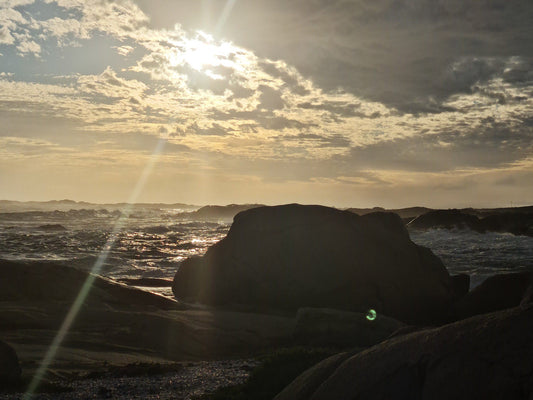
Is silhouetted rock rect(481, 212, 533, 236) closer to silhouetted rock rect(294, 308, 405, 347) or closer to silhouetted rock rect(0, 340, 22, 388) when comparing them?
silhouetted rock rect(294, 308, 405, 347)

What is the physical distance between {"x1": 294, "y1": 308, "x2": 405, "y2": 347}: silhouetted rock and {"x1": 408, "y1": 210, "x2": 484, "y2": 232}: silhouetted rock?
41415mm

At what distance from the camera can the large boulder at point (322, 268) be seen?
16203mm

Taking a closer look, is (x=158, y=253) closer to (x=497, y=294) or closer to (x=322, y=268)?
(x=322, y=268)

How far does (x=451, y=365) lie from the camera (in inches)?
160

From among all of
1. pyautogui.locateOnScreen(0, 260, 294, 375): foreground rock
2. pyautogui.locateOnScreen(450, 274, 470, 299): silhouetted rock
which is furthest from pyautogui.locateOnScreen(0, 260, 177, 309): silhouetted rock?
pyautogui.locateOnScreen(450, 274, 470, 299): silhouetted rock

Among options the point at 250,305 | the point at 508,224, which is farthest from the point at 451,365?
the point at 508,224

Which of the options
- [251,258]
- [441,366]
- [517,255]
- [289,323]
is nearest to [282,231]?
[251,258]

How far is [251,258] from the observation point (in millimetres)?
17266

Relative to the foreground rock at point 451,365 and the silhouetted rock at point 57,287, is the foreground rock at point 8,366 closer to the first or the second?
the foreground rock at point 451,365

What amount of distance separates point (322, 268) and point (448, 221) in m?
44.4

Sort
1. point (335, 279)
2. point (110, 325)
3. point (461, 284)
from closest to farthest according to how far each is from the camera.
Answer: point (110, 325) → point (335, 279) → point (461, 284)

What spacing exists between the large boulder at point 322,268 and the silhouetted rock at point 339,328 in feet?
11.2

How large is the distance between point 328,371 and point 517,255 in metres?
28.9

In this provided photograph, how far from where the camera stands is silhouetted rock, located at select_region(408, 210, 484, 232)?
5210cm
